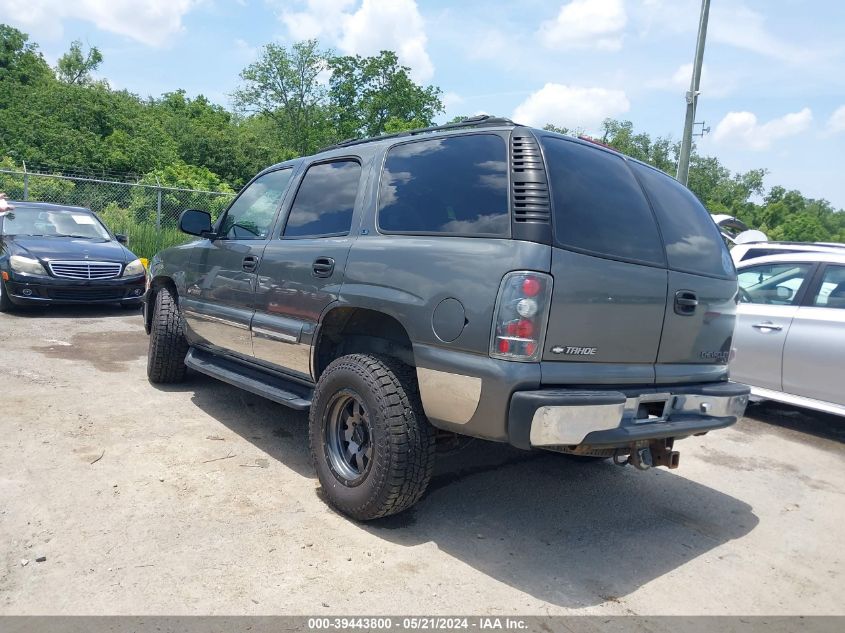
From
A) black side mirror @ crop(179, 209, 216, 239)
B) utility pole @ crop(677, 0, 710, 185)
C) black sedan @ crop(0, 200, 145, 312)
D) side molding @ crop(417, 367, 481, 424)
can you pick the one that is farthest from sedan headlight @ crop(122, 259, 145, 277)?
utility pole @ crop(677, 0, 710, 185)

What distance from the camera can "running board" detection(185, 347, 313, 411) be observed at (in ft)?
13.0

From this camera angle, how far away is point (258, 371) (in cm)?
458

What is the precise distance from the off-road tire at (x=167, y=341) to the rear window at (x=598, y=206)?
364 cm

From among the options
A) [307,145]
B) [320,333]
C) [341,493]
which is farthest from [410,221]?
[307,145]

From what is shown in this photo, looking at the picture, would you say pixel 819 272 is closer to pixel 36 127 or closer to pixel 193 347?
pixel 193 347

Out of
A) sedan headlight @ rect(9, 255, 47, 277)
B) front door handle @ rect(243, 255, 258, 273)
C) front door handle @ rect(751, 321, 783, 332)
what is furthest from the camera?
sedan headlight @ rect(9, 255, 47, 277)

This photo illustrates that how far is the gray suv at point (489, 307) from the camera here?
2.84m

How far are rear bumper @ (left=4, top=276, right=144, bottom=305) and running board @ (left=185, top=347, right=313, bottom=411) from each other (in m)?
4.42

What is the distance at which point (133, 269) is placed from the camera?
9.38m

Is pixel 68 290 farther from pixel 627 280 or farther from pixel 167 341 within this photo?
pixel 627 280

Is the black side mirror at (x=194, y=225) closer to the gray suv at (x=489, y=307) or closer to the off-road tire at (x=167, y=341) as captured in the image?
the off-road tire at (x=167, y=341)

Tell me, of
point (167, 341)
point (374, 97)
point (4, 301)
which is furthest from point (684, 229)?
point (374, 97)

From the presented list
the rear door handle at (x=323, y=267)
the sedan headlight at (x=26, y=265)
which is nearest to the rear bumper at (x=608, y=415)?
the rear door handle at (x=323, y=267)

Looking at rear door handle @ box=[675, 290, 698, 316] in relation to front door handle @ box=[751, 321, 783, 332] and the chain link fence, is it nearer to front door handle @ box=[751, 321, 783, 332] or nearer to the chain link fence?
front door handle @ box=[751, 321, 783, 332]
